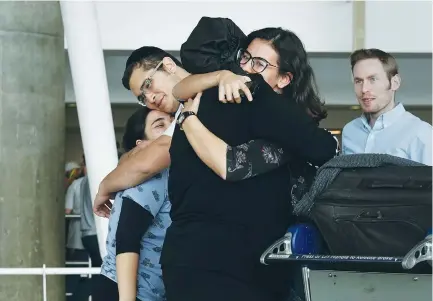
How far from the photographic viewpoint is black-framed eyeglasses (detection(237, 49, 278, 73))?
2732 millimetres

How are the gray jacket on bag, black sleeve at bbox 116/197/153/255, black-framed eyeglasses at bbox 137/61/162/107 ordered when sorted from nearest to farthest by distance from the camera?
the gray jacket on bag
black sleeve at bbox 116/197/153/255
black-framed eyeglasses at bbox 137/61/162/107

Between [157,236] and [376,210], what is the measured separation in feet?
3.24

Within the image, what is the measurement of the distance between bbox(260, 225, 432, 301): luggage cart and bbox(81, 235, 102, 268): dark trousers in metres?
6.83

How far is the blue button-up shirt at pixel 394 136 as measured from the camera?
10.9ft

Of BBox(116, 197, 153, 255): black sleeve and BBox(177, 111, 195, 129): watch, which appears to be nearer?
BBox(177, 111, 195, 129): watch

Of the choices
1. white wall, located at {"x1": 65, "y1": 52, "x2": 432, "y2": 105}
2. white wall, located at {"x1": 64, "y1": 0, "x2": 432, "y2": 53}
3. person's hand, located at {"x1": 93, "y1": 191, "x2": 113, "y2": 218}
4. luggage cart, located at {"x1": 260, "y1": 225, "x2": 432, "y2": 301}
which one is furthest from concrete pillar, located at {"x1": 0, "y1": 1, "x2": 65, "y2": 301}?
luggage cart, located at {"x1": 260, "y1": 225, "x2": 432, "y2": 301}

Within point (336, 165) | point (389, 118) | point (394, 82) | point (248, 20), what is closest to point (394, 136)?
point (389, 118)

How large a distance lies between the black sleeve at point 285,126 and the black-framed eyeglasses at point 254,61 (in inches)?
4.2

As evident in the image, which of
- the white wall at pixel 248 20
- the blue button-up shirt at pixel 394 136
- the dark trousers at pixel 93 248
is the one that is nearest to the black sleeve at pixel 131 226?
the blue button-up shirt at pixel 394 136

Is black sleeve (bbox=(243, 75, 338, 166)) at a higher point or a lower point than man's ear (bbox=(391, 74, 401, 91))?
lower

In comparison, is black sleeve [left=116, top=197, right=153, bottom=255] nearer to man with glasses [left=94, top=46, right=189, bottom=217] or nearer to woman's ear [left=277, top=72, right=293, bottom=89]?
man with glasses [left=94, top=46, right=189, bottom=217]

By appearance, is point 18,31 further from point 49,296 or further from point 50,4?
point 49,296

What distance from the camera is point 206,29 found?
276 centimetres

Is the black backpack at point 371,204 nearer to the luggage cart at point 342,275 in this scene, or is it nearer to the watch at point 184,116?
the luggage cart at point 342,275
